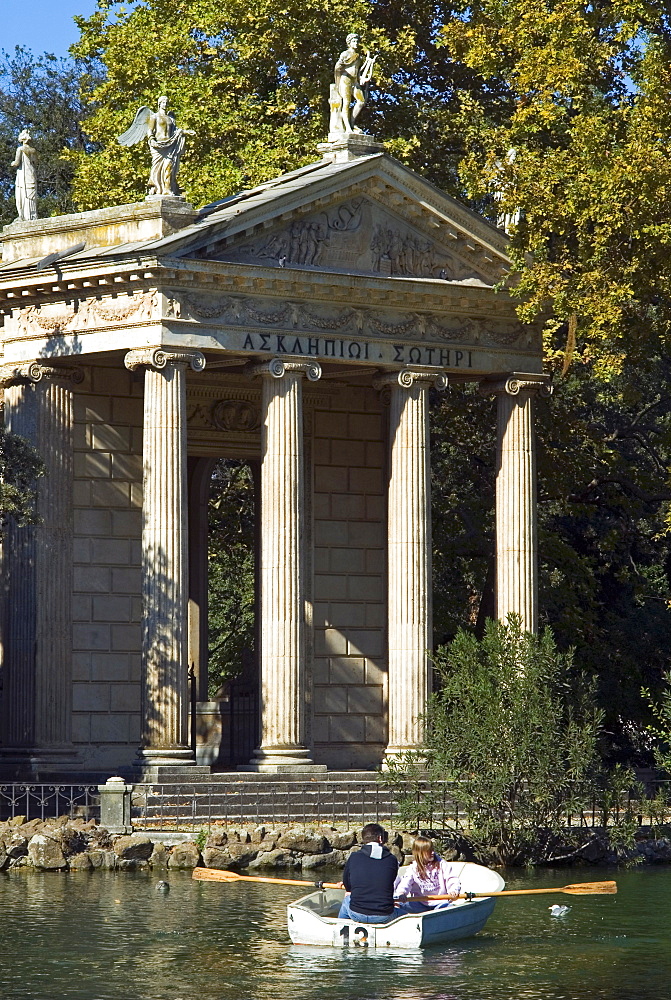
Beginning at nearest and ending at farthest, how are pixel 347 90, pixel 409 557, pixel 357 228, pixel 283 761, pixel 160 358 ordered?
1. pixel 160 358
2. pixel 283 761
3. pixel 357 228
4. pixel 409 557
5. pixel 347 90

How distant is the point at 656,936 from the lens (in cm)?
2764

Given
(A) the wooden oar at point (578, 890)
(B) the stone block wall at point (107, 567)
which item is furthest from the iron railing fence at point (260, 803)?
(A) the wooden oar at point (578, 890)

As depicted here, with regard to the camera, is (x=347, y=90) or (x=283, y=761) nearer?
(x=283, y=761)

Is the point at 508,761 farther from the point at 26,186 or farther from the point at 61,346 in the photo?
the point at 26,186

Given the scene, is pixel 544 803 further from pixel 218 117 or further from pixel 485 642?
pixel 218 117

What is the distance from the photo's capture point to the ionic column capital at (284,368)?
139ft

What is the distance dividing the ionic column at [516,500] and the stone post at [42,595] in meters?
9.55

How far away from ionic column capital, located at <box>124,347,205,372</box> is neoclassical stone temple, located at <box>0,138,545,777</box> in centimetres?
4

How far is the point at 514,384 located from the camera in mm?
45531

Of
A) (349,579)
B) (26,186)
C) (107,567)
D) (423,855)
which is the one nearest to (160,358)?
(107,567)

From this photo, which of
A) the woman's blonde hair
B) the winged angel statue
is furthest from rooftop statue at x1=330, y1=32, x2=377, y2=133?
the woman's blonde hair

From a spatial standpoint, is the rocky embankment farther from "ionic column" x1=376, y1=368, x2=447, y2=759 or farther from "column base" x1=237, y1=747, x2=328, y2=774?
"ionic column" x1=376, y1=368, x2=447, y2=759

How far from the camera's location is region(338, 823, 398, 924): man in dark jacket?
26.7 meters

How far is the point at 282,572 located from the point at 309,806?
5122 millimetres
